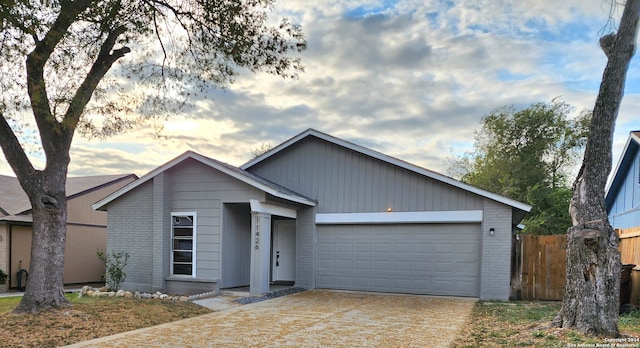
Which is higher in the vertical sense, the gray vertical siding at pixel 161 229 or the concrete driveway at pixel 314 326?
the gray vertical siding at pixel 161 229

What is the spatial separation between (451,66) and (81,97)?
10.3 meters

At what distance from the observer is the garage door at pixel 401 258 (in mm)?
12438

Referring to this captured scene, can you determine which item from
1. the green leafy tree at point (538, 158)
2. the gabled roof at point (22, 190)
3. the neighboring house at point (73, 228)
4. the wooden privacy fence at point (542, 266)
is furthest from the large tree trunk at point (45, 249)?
the green leafy tree at point (538, 158)

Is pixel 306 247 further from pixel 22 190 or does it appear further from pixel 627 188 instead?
pixel 22 190

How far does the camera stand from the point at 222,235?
479 inches

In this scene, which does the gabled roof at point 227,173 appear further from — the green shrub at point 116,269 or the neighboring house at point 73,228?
the neighboring house at point 73,228

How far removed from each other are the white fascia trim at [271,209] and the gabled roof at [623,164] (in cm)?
1063

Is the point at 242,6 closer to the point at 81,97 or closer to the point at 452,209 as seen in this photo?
the point at 81,97

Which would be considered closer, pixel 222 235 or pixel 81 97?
pixel 81 97

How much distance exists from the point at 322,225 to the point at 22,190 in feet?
43.6

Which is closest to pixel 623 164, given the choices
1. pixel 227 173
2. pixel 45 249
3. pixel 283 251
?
pixel 283 251

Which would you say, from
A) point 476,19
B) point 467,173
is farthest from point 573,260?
point 467,173

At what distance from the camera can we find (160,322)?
8273 millimetres

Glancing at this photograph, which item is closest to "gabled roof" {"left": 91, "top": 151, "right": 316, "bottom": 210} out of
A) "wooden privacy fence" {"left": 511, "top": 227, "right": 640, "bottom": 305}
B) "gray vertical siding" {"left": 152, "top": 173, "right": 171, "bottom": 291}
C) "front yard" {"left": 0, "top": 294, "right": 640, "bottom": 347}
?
"gray vertical siding" {"left": 152, "top": 173, "right": 171, "bottom": 291}
